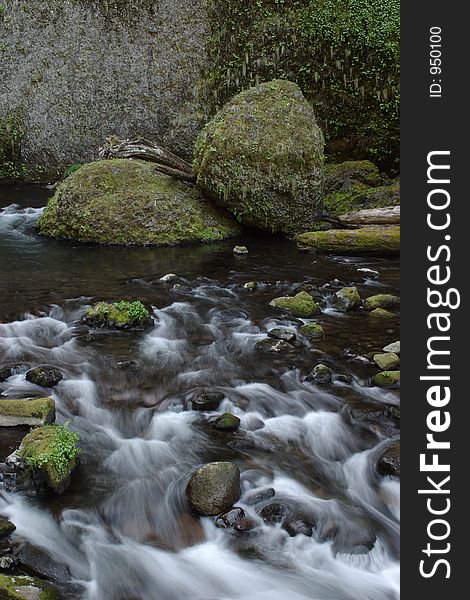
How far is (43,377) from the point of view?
5363mm

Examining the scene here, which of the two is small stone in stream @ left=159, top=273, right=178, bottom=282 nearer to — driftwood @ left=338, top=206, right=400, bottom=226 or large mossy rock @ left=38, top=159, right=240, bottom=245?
large mossy rock @ left=38, top=159, right=240, bottom=245

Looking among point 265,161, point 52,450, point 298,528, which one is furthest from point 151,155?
point 298,528

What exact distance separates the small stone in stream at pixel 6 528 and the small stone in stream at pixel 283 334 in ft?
12.5

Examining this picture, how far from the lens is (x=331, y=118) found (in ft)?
50.7

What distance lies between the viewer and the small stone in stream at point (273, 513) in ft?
12.4

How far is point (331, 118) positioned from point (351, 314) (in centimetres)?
962

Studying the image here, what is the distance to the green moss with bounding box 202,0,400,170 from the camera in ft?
48.4

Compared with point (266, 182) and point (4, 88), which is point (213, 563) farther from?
point (4, 88)

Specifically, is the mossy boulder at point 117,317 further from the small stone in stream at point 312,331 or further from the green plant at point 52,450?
the green plant at point 52,450

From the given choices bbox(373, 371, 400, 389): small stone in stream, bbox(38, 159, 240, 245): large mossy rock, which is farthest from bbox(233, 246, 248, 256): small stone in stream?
bbox(373, 371, 400, 389): small stone in stream

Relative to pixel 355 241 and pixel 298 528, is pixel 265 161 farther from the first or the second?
pixel 298 528

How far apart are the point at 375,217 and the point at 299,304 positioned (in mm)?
4327

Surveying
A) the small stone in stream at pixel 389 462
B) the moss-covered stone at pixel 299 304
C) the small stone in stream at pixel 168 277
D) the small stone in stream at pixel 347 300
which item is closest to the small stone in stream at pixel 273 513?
the small stone in stream at pixel 389 462

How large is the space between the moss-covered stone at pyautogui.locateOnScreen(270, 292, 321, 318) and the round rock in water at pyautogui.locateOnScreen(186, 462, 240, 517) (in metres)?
3.74
